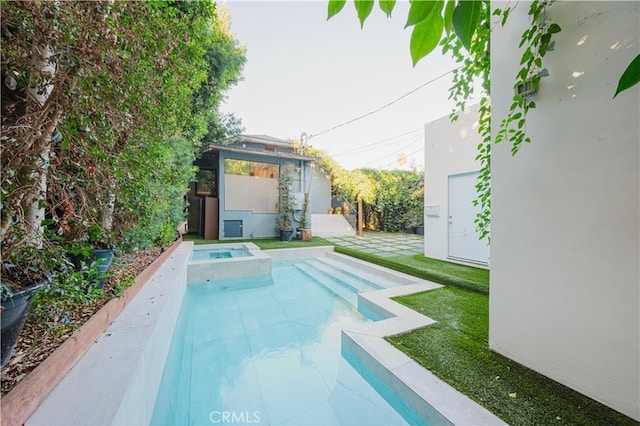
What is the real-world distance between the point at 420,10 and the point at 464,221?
5744 mm

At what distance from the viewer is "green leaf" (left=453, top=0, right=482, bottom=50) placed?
53 cm

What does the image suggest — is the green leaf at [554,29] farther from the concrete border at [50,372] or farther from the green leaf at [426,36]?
the concrete border at [50,372]

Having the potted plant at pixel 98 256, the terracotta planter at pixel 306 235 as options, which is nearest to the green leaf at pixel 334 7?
the potted plant at pixel 98 256

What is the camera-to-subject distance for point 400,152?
49.2ft

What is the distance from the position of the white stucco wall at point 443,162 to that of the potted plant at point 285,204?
523 centimetres

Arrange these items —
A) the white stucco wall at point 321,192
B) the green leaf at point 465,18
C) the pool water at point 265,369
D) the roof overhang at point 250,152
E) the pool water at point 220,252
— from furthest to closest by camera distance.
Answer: the white stucco wall at point 321,192, the roof overhang at point 250,152, the pool water at point 220,252, the pool water at point 265,369, the green leaf at point 465,18

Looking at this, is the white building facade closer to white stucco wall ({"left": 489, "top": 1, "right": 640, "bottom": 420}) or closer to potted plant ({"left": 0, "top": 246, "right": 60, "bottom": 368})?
white stucco wall ({"left": 489, "top": 1, "right": 640, "bottom": 420})

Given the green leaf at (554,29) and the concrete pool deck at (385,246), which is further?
the concrete pool deck at (385,246)

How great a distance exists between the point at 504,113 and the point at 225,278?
18.0ft

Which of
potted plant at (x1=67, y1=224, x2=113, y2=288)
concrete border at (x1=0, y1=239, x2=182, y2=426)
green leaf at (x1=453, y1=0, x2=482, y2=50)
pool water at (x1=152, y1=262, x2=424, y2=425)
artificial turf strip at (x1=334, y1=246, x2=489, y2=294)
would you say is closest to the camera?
green leaf at (x1=453, y1=0, x2=482, y2=50)

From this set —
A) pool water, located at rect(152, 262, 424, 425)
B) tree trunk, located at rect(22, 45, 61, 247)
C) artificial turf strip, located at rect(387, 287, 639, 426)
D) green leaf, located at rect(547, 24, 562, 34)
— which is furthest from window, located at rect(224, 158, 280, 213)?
green leaf, located at rect(547, 24, 562, 34)

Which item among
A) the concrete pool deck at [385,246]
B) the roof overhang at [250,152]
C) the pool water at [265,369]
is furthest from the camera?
the roof overhang at [250,152]

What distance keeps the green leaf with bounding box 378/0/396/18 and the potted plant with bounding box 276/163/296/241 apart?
8.97m

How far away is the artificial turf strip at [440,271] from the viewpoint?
3.99 meters
